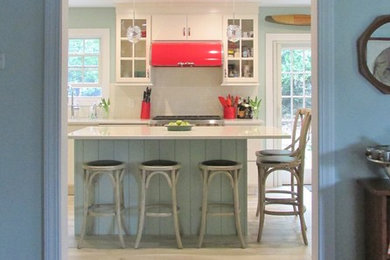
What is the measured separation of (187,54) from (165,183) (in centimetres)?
205

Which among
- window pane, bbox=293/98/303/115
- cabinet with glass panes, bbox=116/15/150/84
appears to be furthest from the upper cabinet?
window pane, bbox=293/98/303/115

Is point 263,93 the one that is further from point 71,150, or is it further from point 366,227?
point 366,227

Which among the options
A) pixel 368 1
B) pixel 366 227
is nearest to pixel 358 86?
pixel 368 1

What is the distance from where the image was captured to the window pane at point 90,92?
17.9ft

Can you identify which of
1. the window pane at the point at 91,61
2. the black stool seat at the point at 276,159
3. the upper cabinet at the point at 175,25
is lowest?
the black stool seat at the point at 276,159

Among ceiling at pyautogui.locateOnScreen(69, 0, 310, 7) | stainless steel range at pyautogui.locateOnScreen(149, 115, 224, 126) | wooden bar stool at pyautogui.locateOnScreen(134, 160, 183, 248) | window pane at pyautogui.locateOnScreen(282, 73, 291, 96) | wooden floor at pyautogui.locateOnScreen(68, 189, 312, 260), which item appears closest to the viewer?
wooden floor at pyautogui.locateOnScreen(68, 189, 312, 260)

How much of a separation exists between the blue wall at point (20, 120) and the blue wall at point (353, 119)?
157cm

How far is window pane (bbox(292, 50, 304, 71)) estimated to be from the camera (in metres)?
5.49

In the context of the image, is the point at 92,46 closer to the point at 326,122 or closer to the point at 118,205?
the point at 118,205

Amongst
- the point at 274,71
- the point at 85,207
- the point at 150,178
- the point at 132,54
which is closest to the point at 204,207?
the point at 150,178

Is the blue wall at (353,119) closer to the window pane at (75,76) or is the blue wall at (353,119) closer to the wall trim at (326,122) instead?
the wall trim at (326,122)

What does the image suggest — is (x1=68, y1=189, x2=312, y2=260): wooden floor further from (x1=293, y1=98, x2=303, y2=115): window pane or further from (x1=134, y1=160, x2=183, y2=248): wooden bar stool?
(x1=293, y1=98, x2=303, y2=115): window pane

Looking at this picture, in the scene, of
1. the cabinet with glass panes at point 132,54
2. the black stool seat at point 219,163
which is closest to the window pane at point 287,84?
the cabinet with glass panes at point 132,54

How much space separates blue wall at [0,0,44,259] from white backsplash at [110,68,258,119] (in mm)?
3317
